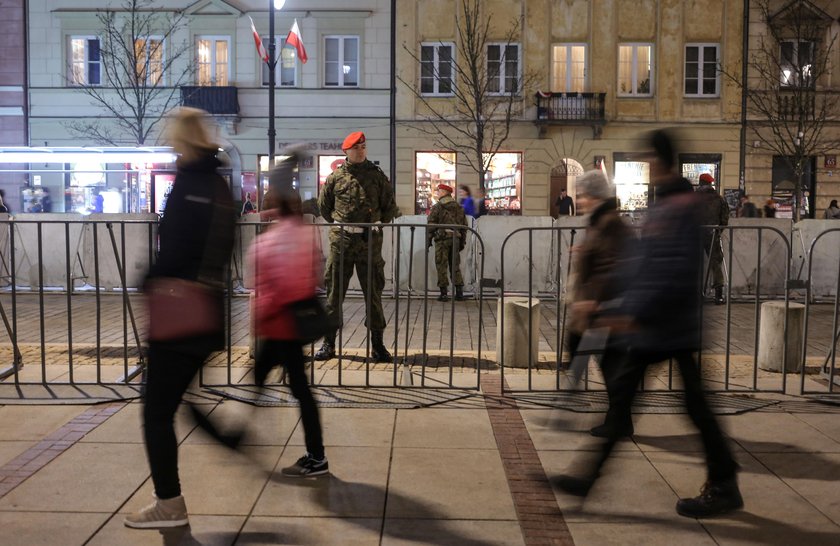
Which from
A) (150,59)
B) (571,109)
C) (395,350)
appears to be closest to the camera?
(395,350)

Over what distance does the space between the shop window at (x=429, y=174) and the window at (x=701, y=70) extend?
8.18 m

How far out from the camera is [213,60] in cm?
3020

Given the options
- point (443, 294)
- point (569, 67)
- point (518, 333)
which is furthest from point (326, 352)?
point (569, 67)

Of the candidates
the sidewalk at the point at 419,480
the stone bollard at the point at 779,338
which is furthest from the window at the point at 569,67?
the sidewalk at the point at 419,480

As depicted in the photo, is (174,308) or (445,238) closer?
(174,308)

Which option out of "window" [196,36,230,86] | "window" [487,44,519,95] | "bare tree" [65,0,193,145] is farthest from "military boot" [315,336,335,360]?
"window" [196,36,230,86]

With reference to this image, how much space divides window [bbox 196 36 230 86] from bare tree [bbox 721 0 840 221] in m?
16.4

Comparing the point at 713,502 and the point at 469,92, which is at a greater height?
the point at 469,92

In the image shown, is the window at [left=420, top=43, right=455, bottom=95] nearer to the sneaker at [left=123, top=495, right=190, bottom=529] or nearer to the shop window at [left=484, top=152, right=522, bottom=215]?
the shop window at [left=484, top=152, right=522, bottom=215]

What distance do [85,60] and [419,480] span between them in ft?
95.5

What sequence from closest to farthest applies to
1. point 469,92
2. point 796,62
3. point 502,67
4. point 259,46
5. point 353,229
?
1. point 353,229
2. point 259,46
3. point 469,92
4. point 796,62
5. point 502,67

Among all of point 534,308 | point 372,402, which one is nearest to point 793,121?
point 534,308

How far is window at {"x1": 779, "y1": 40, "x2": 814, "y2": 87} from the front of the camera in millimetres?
28062

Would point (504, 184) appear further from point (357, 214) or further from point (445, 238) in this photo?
point (357, 214)
